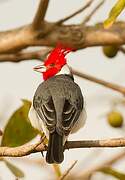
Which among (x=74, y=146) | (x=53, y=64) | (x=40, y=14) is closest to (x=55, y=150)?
(x=74, y=146)

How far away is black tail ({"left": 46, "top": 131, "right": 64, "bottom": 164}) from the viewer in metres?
2.78

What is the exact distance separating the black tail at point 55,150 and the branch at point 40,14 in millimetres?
659

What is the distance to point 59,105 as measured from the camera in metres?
3.04

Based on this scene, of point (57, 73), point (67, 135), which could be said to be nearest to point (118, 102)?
point (57, 73)

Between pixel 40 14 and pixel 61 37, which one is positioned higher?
pixel 40 14

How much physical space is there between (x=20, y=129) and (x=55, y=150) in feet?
1.87

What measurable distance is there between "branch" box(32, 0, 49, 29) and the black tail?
25.9 inches

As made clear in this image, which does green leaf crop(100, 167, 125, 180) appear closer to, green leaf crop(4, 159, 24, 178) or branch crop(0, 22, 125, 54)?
green leaf crop(4, 159, 24, 178)

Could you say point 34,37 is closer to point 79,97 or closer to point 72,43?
point 72,43

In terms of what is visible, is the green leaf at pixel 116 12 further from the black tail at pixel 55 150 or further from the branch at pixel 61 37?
the branch at pixel 61 37

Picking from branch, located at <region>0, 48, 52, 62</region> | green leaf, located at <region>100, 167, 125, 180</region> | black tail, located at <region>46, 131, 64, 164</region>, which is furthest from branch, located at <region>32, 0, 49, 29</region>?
green leaf, located at <region>100, 167, 125, 180</region>

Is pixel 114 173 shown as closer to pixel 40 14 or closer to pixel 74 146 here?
pixel 74 146

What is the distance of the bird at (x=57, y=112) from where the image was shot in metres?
2.85

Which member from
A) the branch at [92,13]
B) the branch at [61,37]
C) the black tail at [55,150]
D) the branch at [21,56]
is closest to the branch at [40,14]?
the branch at [61,37]
